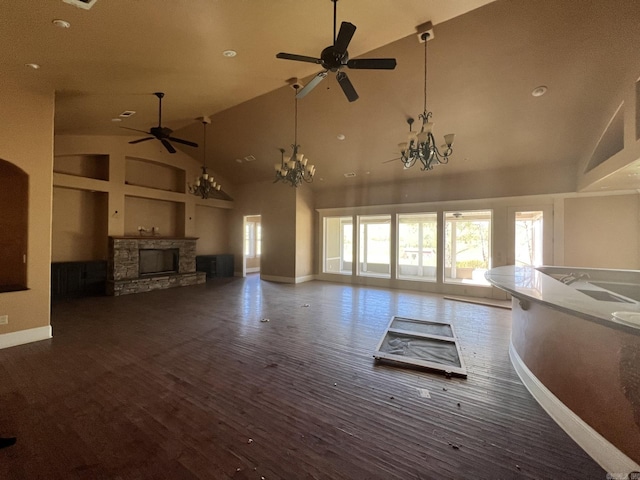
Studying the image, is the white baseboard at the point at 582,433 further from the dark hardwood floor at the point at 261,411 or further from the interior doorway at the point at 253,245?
the interior doorway at the point at 253,245

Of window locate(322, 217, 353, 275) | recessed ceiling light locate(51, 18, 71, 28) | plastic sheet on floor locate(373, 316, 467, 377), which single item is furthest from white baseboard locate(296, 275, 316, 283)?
recessed ceiling light locate(51, 18, 71, 28)

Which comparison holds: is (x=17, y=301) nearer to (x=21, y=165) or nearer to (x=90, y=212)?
(x=21, y=165)

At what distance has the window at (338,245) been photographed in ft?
29.8

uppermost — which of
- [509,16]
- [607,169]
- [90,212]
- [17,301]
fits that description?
[509,16]

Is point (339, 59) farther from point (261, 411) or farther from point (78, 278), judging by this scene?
point (78, 278)

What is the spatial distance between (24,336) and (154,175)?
5734 mm

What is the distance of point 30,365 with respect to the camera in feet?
9.61

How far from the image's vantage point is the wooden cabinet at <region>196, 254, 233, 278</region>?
9273 millimetres

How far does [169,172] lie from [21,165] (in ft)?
17.3

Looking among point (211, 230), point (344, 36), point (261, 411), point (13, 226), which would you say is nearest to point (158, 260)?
point (211, 230)

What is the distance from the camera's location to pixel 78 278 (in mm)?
6352

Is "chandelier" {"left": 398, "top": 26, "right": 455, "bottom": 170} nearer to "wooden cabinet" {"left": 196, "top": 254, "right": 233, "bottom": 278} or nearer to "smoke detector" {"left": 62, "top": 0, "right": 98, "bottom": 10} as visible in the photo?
"smoke detector" {"left": 62, "top": 0, "right": 98, "bottom": 10}

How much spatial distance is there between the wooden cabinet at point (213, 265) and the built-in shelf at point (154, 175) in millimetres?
2413

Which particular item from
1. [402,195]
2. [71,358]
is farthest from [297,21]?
[402,195]
